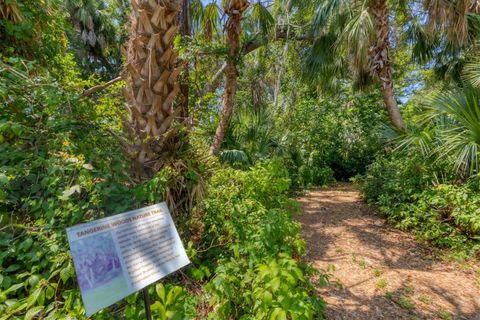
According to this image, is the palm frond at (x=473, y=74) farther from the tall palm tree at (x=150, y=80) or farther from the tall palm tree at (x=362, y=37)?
the tall palm tree at (x=150, y=80)

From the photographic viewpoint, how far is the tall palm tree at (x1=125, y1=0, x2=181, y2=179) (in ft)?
7.88

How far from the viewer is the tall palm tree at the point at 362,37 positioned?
5.03 meters

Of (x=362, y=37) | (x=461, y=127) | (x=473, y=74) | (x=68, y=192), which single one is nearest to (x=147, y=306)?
(x=68, y=192)

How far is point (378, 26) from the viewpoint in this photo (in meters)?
5.25

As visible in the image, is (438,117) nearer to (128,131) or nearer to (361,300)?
(361,300)

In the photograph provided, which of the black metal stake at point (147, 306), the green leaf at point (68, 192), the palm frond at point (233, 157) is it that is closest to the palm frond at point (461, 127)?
the palm frond at point (233, 157)

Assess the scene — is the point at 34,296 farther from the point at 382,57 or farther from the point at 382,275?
the point at 382,57

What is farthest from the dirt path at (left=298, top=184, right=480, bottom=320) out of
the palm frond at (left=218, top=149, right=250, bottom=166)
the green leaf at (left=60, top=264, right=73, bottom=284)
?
the green leaf at (left=60, top=264, right=73, bottom=284)

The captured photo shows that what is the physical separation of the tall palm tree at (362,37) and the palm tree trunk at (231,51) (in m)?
2.10

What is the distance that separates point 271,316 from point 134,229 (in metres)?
0.83

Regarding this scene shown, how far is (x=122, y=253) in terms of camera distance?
1.26 m

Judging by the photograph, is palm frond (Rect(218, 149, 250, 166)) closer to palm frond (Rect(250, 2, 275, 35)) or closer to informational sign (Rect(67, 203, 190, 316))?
palm frond (Rect(250, 2, 275, 35))

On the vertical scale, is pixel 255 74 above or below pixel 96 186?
above

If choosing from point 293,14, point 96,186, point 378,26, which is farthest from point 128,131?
point 293,14
